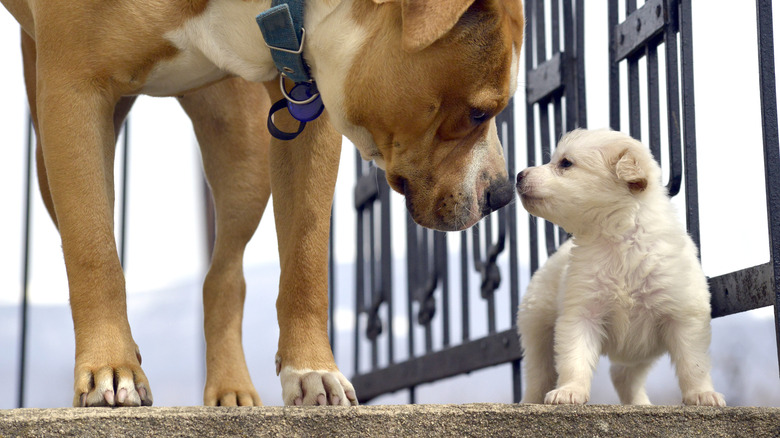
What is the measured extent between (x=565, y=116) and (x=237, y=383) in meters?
1.25

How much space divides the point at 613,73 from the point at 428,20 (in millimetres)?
942

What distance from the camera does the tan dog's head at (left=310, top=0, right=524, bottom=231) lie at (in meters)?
1.83

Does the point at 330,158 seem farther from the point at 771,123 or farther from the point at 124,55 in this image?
the point at 771,123

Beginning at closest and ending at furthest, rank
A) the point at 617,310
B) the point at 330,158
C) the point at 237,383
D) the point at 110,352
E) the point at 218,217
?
the point at 110,352
the point at 617,310
the point at 330,158
the point at 237,383
the point at 218,217

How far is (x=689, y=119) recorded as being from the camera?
6.93ft

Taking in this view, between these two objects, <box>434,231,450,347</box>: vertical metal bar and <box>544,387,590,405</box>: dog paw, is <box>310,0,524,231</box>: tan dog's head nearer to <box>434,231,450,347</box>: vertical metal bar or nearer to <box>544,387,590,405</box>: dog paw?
<box>544,387,590,405</box>: dog paw

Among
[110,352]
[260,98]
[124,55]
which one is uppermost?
[260,98]

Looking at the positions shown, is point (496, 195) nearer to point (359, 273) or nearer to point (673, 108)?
point (673, 108)

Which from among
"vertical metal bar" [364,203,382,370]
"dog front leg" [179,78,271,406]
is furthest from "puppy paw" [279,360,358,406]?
"vertical metal bar" [364,203,382,370]

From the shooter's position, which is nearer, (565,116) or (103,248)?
(103,248)

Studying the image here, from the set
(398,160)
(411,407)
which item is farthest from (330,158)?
(411,407)

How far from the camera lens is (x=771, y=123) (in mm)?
1812

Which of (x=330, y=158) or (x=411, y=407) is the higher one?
(x=330, y=158)

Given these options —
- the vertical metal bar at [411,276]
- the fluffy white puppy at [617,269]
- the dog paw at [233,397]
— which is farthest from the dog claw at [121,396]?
the vertical metal bar at [411,276]
